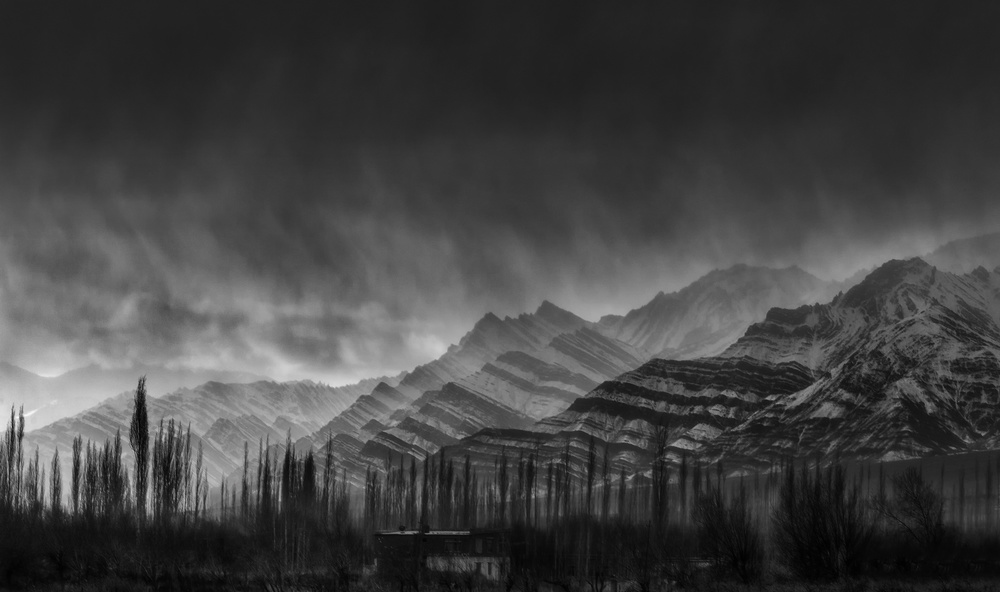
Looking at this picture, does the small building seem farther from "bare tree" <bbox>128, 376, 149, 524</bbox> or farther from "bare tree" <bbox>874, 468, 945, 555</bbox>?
"bare tree" <bbox>874, 468, 945, 555</bbox>

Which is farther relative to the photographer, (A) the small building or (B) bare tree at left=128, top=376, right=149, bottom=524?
(B) bare tree at left=128, top=376, right=149, bottom=524

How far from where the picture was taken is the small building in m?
81.1

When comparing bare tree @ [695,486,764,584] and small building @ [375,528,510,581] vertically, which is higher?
bare tree @ [695,486,764,584]

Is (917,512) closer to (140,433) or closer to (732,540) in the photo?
(732,540)

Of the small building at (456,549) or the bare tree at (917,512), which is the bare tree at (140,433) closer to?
the small building at (456,549)

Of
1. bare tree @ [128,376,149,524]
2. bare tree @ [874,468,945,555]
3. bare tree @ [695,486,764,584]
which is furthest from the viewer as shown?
bare tree @ [128,376,149,524]

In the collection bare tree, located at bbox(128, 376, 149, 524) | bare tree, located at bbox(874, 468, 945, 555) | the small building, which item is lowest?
the small building

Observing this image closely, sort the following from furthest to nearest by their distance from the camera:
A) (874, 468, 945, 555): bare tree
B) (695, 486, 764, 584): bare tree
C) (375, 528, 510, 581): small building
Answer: (874, 468, 945, 555): bare tree, (375, 528, 510, 581): small building, (695, 486, 764, 584): bare tree

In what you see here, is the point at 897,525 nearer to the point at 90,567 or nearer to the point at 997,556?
the point at 997,556

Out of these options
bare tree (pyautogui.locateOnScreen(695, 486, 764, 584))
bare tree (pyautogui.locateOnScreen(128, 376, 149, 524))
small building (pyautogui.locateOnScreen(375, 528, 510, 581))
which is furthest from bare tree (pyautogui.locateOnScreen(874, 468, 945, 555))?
bare tree (pyautogui.locateOnScreen(128, 376, 149, 524))

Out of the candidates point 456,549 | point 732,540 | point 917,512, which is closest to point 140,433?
point 456,549

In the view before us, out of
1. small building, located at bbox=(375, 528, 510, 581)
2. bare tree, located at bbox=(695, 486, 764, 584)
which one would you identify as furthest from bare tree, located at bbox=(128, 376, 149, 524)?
bare tree, located at bbox=(695, 486, 764, 584)

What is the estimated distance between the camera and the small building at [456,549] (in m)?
81.1

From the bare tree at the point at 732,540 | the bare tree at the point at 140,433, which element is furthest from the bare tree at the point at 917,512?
the bare tree at the point at 140,433
